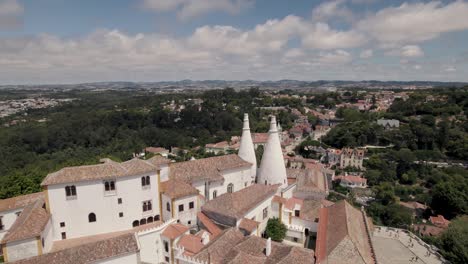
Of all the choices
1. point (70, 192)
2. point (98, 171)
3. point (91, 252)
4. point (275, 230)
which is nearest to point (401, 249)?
point (275, 230)

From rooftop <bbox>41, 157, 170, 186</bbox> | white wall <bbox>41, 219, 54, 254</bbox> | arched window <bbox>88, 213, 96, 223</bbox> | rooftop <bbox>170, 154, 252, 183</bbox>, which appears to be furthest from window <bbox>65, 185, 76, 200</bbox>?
rooftop <bbox>170, 154, 252, 183</bbox>

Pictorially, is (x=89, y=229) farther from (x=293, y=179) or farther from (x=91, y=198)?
(x=293, y=179)

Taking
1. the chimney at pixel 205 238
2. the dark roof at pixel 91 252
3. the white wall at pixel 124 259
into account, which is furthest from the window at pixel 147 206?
the chimney at pixel 205 238

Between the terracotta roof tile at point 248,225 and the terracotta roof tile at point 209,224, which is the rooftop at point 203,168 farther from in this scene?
the terracotta roof tile at point 248,225

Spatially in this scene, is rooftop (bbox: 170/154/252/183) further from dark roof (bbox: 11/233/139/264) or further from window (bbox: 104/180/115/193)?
dark roof (bbox: 11/233/139/264)

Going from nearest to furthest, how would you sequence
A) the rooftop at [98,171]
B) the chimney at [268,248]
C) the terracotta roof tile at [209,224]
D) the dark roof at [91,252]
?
1. the dark roof at [91,252]
2. the chimney at [268,248]
3. the rooftop at [98,171]
4. the terracotta roof tile at [209,224]
